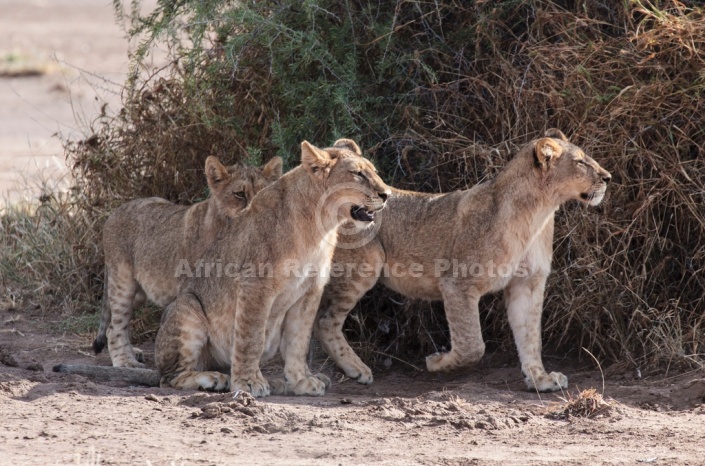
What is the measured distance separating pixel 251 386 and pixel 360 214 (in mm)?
1230

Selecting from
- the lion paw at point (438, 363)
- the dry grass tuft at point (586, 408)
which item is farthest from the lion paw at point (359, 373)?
the dry grass tuft at point (586, 408)

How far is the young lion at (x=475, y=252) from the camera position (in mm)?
7305

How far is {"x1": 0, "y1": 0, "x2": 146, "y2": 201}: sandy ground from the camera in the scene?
40.2ft

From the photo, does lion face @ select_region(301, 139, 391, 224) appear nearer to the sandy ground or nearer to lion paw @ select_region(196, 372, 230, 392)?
lion paw @ select_region(196, 372, 230, 392)

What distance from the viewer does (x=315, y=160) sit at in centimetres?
684

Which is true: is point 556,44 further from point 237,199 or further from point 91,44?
point 91,44

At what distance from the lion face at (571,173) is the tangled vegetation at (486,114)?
648 millimetres

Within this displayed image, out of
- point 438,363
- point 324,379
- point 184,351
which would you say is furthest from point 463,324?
point 184,351

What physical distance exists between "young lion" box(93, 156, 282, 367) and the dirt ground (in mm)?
746

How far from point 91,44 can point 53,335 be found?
69.3 ft

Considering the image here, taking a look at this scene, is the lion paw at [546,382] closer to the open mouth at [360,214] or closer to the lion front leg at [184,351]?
the open mouth at [360,214]

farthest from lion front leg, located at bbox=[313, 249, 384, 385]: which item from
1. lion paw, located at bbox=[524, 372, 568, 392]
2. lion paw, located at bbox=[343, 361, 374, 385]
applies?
lion paw, located at bbox=[524, 372, 568, 392]

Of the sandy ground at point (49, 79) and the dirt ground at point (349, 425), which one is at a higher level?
the sandy ground at point (49, 79)

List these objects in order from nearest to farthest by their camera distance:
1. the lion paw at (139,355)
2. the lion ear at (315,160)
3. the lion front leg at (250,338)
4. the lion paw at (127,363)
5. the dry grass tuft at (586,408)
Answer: the dry grass tuft at (586,408) → the lion ear at (315,160) → the lion front leg at (250,338) → the lion paw at (127,363) → the lion paw at (139,355)
